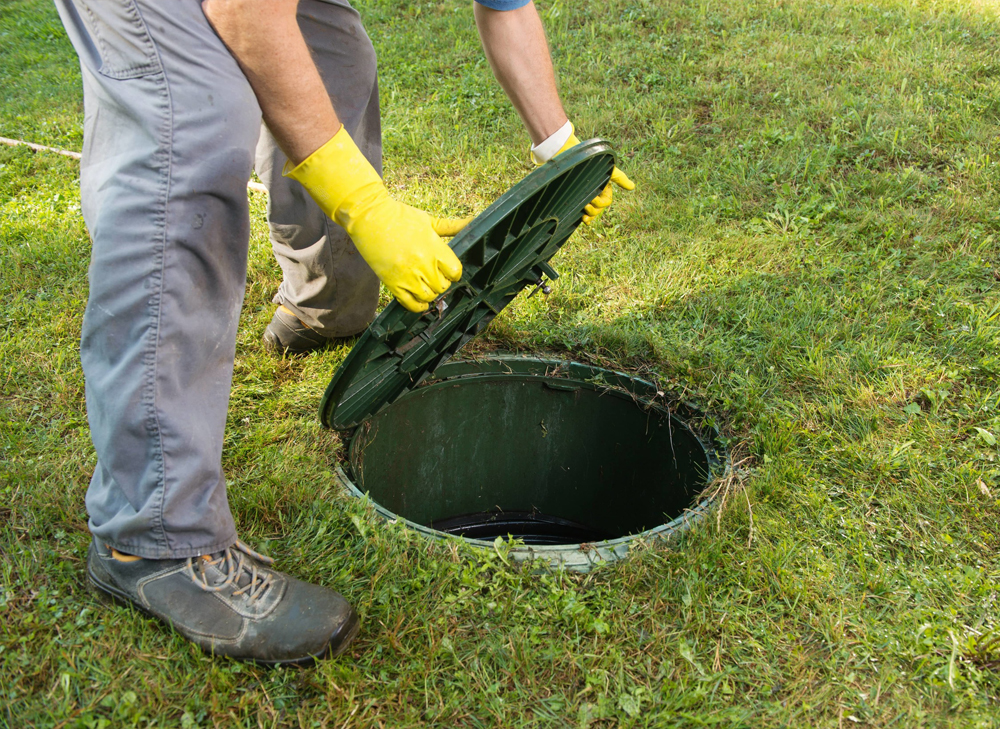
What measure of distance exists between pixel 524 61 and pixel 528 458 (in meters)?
1.47

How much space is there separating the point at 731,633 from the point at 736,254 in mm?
1909

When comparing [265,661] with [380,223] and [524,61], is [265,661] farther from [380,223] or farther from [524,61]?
[524,61]

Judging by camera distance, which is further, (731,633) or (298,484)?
(298,484)

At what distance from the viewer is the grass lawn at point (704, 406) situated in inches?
65.9

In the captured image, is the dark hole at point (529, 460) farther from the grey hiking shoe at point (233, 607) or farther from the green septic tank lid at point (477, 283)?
the grey hiking shoe at point (233, 607)

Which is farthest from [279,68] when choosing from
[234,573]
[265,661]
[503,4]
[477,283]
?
[265,661]

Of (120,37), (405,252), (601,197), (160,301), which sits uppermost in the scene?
(120,37)

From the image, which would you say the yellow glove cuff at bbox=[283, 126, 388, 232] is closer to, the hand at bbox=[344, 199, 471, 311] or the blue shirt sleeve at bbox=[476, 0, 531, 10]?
the hand at bbox=[344, 199, 471, 311]

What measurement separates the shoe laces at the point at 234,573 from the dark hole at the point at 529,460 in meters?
0.71

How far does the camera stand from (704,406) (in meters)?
2.58

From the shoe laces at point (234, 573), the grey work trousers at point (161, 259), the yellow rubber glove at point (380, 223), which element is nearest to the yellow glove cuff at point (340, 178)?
the yellow rubber glove at point (380, 223)

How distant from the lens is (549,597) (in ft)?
6.17

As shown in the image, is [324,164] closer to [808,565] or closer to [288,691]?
[288,691]

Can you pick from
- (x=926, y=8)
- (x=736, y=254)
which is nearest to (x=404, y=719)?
(x=736, y=254)
